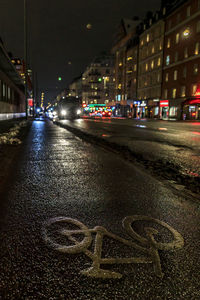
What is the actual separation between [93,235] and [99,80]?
121m

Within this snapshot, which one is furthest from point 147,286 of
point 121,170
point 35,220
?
point 121,170

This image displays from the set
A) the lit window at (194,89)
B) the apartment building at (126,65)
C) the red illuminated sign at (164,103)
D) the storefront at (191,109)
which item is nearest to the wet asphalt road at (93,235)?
the storefront at (191,109)

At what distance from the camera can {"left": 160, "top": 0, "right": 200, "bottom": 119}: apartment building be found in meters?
41.3

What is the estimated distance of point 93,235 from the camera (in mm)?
2578

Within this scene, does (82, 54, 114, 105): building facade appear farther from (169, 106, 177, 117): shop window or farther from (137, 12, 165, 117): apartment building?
(169, 106, 177, 117): shop window

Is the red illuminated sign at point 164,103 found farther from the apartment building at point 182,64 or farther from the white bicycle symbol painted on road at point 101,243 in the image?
the white bicycle symbol painted on road at point 101,243

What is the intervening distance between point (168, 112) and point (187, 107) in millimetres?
6264

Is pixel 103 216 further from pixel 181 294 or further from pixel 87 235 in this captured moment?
pixel 181 294

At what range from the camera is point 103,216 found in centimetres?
311

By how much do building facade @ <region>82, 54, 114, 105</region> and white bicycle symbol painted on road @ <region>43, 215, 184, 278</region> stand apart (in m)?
Answer: 116

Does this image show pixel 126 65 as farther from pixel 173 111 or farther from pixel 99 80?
pixel 99 80

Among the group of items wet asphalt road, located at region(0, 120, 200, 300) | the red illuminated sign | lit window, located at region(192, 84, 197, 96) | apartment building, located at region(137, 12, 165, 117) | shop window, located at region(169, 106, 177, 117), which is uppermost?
apartment building, located at region(137, 12, 165, 117)

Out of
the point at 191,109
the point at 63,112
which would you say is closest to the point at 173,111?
the point at 191,109

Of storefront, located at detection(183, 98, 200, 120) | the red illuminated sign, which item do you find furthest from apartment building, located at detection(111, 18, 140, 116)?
storefront, located at detection(183, 98, 200, 120)
